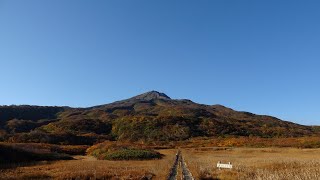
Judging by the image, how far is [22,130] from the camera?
146125 mm

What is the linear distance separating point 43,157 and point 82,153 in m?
23.1

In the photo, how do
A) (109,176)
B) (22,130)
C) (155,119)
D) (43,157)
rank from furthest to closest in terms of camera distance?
(155,119) < (22,130) < (43,157) < (109,176)

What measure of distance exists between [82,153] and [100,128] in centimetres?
7166

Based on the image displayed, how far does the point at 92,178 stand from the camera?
97.9ft

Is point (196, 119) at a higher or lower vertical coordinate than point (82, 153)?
higher

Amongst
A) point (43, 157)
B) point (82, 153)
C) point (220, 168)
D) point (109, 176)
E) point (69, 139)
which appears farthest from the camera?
point (69, 139)

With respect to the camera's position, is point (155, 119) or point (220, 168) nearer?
point (220, 168)

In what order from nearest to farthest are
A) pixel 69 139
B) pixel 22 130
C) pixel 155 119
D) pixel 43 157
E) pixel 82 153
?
pixel 43 157 → pixel 82 153 → pixel 69 139 → pixel 22 130 → pixel 155 119

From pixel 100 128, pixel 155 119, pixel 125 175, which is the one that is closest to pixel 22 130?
pixel 100 128

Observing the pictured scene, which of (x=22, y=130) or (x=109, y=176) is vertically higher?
(x=22, y=130)

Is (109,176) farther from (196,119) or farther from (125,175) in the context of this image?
(196,119)

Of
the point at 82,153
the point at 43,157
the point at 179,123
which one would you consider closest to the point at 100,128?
the point at 179,123

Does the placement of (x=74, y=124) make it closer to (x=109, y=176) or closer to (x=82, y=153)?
(x=82, y=153)

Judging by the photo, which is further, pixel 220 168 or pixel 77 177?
pixel 220 168
